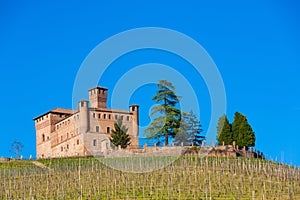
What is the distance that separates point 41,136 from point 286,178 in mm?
57842

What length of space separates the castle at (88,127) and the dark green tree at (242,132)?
17.8m

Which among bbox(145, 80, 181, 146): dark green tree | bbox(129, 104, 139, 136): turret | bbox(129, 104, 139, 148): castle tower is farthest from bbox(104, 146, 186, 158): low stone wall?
bbox(129, 104, 139, 136): turret

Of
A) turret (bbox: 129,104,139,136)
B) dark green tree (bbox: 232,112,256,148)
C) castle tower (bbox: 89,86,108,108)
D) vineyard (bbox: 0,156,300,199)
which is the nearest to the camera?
vineyard (bbox: 0,156,300,199)

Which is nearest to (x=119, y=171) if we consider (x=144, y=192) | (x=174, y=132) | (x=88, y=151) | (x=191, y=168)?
(x=191, y=168)

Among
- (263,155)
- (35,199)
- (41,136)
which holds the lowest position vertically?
(35,199)

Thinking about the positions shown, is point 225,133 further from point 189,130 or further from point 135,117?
point 135,117

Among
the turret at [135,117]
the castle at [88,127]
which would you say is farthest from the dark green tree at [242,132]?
the turret at [135,117]

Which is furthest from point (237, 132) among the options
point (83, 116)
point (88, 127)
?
point (83, 116)

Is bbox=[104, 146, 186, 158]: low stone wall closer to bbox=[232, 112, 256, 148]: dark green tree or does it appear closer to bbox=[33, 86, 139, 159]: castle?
bbox=[232, 112, 256, 148]: dark green tree

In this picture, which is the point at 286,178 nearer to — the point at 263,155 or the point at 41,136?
the point at 263,155

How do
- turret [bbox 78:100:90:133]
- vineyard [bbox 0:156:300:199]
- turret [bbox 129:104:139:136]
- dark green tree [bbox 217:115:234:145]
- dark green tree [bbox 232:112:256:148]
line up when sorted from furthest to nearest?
turret [bbox 129:104:139:136]
turret [bbox 78:100:90:133]
dark green tree [bbox 217:115:234:145]
dark green tree [bbox 232:112:256:148]
vineyard [bbox 0:156:300:199]

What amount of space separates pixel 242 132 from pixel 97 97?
92.9 ft

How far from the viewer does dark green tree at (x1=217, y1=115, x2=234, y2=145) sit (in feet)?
183

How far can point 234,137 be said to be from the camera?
56125mm
